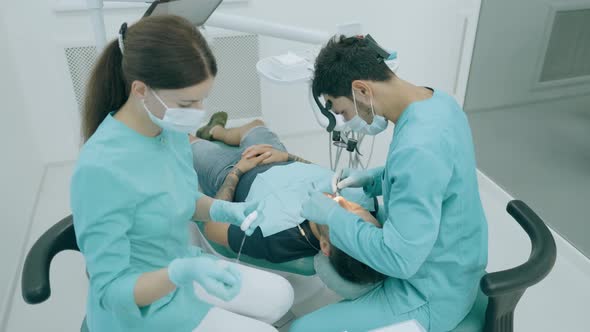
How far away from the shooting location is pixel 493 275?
123cm

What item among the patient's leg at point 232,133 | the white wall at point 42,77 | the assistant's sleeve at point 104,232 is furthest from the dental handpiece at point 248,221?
the white wall at point 42,77

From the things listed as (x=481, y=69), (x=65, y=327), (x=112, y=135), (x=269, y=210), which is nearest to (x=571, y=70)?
(x=481, y=69)

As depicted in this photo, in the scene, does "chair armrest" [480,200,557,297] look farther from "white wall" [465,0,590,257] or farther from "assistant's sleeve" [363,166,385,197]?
"white wall" [465,0,590,257]

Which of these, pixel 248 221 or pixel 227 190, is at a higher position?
pixel 248 221

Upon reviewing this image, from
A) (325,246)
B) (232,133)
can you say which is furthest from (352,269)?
(232,133)

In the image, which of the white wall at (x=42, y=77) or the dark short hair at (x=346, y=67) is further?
the white wall at (x=42, y=77)

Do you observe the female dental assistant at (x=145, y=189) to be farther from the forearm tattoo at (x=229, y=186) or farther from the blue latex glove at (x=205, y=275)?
the forearm tattoo at (x=229, y=186)

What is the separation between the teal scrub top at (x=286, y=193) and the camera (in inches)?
66.9

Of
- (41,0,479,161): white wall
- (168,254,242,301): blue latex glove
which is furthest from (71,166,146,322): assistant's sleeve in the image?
(41,0,479,161): white wall

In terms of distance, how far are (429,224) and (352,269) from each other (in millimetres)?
319

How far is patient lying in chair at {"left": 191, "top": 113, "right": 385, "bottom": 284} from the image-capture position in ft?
5.05

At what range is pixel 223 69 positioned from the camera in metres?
2.88

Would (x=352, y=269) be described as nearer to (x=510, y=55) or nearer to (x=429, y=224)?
(x=429, y=224)

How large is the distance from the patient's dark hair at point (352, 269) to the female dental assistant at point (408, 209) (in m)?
0.05
